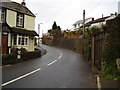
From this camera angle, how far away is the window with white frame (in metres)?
25.0

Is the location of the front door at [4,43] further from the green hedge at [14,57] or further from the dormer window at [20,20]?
the dormer window at [20,20]

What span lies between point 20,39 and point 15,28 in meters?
1.85

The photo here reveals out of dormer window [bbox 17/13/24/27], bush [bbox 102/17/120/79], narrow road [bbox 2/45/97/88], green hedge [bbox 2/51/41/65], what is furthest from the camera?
dormer window [bbox 17/13/24/27]

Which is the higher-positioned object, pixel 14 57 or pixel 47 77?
pixel 14 57

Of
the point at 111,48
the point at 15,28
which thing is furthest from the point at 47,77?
the point at 15,28

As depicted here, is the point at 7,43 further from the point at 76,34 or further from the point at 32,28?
the point at 76,34

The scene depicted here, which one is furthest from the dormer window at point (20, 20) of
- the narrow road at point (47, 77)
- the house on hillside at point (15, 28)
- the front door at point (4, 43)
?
the narrow road at point (47, 77)

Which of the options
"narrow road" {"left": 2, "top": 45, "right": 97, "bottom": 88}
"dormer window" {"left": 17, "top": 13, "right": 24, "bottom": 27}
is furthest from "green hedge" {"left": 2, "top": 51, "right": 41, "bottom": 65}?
"dormer window" {"left": 17, "top": 13, "right": 24, "bottom": 27}

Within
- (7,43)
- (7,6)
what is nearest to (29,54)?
A: (7,43)

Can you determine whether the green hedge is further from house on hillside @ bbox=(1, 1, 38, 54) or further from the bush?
the bush

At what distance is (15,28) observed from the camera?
2494 cm

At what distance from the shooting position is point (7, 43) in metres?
22.6

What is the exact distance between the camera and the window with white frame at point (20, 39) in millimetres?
25031

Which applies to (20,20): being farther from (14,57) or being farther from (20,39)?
(14,57)
